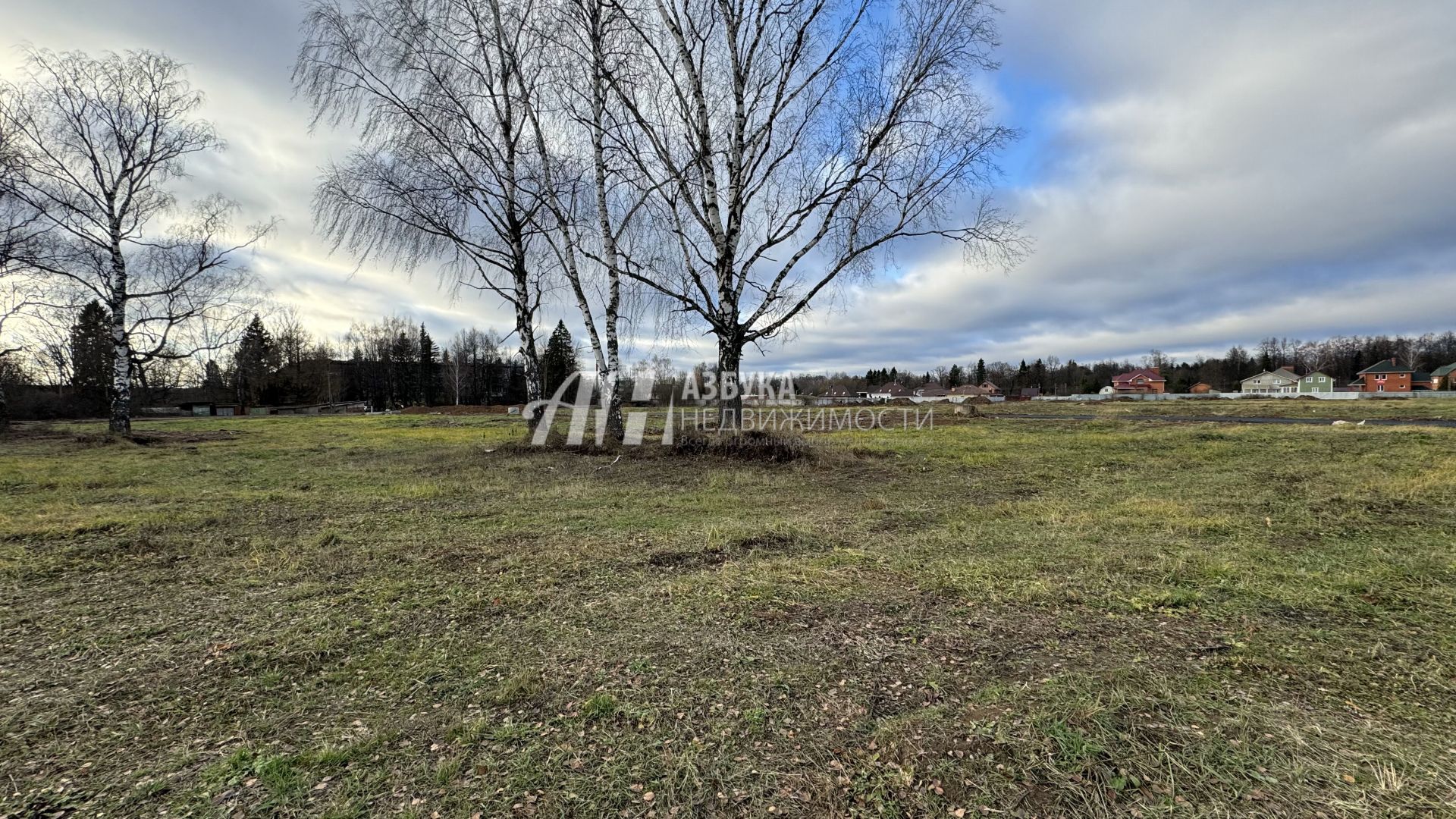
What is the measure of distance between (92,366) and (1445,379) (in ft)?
474

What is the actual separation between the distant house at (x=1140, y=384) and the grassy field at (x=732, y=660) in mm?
101167

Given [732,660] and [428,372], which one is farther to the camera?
[428,372]

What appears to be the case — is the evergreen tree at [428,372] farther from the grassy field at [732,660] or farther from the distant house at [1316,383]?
the distant house at [1316,383]

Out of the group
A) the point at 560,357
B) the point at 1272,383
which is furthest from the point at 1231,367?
the point at 560,357

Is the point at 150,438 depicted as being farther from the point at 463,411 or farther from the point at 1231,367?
the point at 1231,367

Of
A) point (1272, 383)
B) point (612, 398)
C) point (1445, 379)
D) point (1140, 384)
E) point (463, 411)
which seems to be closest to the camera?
point (612, 398)

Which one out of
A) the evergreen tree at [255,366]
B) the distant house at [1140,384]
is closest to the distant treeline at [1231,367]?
the distant house at [1140,384]

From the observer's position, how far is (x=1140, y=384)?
9088 centimetres

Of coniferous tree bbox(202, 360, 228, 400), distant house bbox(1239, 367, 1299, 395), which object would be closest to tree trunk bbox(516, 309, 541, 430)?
coniferous tree bbox(202, 360, 228, 400)

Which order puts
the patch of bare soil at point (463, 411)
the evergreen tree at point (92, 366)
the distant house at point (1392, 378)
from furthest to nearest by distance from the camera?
the distant house at point (1392, 378) < the patch of bare soil at point (463, 411) < the evergreen tree at point (92, 366)

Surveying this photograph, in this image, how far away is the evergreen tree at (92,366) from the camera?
95.0ft

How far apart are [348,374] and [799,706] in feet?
283

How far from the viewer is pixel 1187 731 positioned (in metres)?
2.28

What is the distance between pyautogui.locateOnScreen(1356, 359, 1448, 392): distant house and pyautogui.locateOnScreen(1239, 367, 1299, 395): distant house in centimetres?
680
